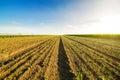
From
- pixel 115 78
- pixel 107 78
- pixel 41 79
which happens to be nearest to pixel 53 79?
pixel 41 79

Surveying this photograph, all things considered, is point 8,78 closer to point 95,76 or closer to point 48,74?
point 48,74

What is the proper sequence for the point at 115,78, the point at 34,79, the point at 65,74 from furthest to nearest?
1. the point at 65,74
2. the point at 115,78
3. the point at 34,79

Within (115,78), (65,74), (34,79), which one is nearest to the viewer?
(34,79)

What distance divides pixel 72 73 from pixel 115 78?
232 cm

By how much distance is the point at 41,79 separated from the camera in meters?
5.37

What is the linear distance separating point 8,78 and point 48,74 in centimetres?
206

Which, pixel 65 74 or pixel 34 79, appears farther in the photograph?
pixel 65 74

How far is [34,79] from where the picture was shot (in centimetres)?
536

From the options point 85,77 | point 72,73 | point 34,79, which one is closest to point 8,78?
point 34,79

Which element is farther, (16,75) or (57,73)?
(57,73)

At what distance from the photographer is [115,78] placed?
5738 millimetres

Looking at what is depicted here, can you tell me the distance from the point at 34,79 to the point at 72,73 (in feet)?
7.27

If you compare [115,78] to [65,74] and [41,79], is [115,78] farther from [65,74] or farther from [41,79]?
[41,79]

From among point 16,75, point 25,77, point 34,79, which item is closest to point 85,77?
point 34,79
